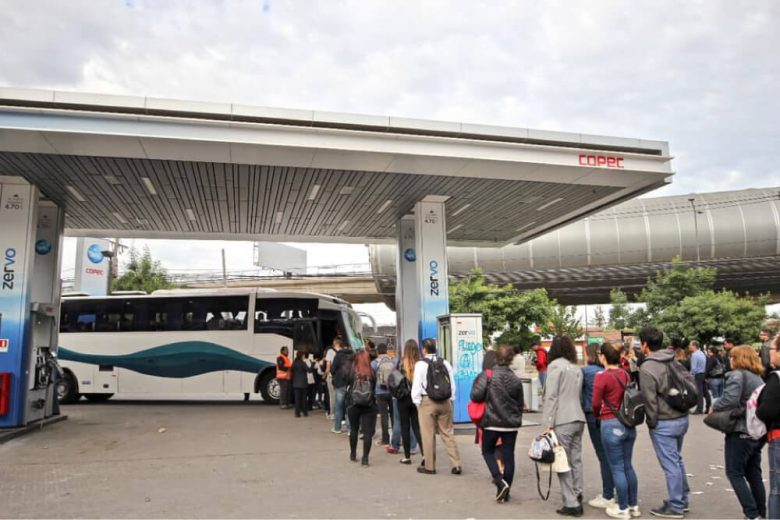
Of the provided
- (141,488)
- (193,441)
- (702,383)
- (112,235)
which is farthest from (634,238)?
(141,488)

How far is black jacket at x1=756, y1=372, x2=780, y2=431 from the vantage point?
191 inches

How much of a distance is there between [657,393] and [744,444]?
32.9 inches

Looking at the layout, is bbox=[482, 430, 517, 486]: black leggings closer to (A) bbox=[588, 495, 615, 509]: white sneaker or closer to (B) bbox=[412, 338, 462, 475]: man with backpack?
(A) bbox=[588, 495, 615, 509]: white sneaker

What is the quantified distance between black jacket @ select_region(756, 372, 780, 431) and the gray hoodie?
38.8 inches

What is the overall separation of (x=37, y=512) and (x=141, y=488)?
4.02ft

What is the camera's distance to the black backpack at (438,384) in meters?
7.75

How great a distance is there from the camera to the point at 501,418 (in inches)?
257

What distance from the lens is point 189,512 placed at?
628 centimetres

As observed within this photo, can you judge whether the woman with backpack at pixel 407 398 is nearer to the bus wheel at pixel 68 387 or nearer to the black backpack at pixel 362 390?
the black backpack at pixel 362 390

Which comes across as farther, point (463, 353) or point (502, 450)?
point (463, 353)

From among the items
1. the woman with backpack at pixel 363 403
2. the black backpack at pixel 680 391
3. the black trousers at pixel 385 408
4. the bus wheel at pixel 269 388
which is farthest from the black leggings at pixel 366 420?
the bus wheel at pixel 269 388

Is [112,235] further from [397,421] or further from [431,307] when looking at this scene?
[397,421]

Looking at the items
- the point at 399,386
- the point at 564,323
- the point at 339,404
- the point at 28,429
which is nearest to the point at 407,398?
the point at 399,386

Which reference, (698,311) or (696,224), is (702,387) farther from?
(696,224)
